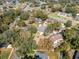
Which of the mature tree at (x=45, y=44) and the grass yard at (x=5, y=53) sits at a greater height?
the grass yard at (x=5, y=53)

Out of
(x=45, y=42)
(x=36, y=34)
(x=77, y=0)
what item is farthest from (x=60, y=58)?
(x=77, y=0)

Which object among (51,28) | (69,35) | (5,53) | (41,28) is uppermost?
→ (5,53)

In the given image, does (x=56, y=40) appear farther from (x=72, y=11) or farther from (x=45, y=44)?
(x=72, y=11)

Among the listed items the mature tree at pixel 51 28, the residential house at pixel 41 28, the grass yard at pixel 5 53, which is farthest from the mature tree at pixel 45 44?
the residential house at pixel 41 28

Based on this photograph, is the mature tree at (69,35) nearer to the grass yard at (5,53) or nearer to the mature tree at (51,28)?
the mature tree at (51,28)

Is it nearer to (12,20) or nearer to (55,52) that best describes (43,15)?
(12,20)

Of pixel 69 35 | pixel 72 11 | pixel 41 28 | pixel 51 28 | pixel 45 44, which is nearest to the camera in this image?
pixel 45 44

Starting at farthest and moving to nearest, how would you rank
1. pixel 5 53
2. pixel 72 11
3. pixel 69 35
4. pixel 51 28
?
pixel 72 11
pixel 51 28
pixel 69 35
pixel 5 53

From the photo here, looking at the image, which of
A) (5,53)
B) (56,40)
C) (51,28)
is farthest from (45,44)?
(51,28)

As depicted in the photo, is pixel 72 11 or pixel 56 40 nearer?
pixel 56 40

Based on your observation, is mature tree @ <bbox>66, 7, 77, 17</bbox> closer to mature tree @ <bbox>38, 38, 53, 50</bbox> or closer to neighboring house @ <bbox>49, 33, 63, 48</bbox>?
neighboring house @ <bbox>49, 33, 63, 48</bbox>

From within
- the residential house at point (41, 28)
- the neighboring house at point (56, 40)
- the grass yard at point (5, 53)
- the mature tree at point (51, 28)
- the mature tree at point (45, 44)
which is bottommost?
the residential house at point (41, 28)
